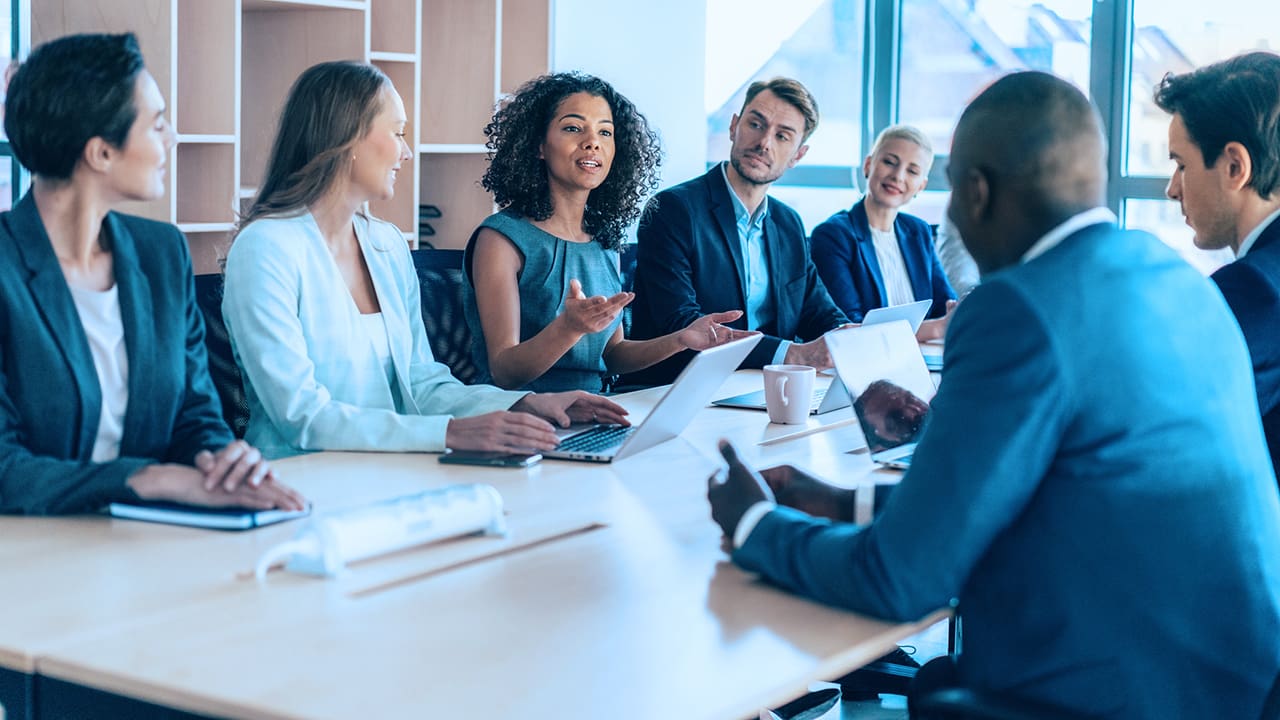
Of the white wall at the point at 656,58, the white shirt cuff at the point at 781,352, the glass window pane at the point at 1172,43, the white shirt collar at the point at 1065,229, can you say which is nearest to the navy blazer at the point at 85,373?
the white shirt collar at the point at 1065,229

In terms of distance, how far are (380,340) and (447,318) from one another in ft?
1.75

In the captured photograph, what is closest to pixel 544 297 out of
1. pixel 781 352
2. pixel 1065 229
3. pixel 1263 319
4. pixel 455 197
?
pixel 781 352

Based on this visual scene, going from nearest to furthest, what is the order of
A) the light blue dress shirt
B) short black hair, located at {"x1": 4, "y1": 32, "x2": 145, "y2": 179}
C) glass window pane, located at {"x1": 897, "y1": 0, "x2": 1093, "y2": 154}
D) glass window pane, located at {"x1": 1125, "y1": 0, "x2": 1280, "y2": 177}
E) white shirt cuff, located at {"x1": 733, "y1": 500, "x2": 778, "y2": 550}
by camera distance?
white shirt cuff, located at {"x1": 733, "y1": 500, "x2": 778, "y2": 550} < short black hair, located at {"x1": 4, "y1": 32, "x2": 145, "y2": 179} < the light blue dress shirt < glass window pane, located at {"x1": 1125, "y1": 0, "x2": 1280, "y2": 177} < glass window pane, located at {"x1": 897, "y1": 0, "x2": 1093, "y2": 154}

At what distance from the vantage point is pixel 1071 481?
4.26ft

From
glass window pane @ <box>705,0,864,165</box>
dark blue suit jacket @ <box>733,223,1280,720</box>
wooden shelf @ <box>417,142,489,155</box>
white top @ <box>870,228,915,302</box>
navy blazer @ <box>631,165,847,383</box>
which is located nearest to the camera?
dark blue suit jacket @ <box>733,223,1280,720</box>

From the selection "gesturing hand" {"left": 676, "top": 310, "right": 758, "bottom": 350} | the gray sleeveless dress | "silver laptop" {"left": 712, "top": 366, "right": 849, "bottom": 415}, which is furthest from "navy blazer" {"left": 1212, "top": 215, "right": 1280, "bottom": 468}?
the gray sleeveless dress

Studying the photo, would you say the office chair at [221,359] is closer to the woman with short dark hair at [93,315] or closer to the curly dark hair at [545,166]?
the woman with short dark hair at [93,315]

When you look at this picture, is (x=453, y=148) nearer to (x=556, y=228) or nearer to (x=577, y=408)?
(x=556, y=228)

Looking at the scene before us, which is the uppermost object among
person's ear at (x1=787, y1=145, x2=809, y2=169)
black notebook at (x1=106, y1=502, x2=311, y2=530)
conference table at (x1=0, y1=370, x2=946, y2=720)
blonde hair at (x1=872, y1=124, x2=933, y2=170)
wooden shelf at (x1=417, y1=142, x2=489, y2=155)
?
blonde hair at (x1=872, y1=124, x2=933, y2=170)

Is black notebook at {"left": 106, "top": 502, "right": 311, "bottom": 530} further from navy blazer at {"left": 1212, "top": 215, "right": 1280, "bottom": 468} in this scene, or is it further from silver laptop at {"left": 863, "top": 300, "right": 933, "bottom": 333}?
→ navy blazer at {"left": 1212, "top": 215, "right": 1280, "bottom": 468}

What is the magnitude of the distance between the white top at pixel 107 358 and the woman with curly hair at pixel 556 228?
1044 mm

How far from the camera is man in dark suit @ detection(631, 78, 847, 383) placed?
3523mm

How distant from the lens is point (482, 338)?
9.52 ft

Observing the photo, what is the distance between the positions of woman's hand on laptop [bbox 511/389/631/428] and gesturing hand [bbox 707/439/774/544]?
0.70 metres
